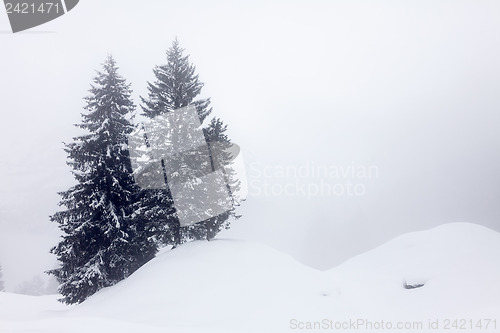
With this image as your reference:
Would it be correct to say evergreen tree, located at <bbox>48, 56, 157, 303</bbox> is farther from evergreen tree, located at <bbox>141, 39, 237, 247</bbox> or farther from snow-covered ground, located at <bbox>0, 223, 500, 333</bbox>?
snow-covered ground, located at <bbox>0, 223, 500, 333</bbox>

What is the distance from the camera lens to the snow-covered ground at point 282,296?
9930mm

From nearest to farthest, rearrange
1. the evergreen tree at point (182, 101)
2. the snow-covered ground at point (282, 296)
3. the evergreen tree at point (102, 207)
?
the snow-covered ground at point (282, 296) < the evergreen tree at point (102, 207) < the evergreen tree at point (182, 101)

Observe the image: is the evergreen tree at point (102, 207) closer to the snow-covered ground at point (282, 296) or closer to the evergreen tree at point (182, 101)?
the evergreen tree at point (182, 101)

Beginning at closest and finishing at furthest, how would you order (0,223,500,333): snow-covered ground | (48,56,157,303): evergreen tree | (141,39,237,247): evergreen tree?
(0,223,500,333): snow-covered ground, (48,56,157,303): evergreen tree, (141,39,237,247): evergreen tree

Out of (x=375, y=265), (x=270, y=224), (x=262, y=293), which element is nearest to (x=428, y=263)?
(x=375, y=265)

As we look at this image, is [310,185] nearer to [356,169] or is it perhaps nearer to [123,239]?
[356,169]

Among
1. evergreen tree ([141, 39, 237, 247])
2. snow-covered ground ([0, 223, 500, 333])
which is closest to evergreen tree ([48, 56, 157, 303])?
evergreen tree ([141, 39, 237, 247])

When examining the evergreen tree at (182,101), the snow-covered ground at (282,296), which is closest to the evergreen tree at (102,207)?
the evergreen tree at (182,101)

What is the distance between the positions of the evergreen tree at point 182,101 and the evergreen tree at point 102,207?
1636mm

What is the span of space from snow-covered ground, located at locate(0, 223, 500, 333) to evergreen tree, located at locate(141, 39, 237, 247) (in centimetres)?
171

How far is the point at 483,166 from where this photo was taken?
13475 centimetres

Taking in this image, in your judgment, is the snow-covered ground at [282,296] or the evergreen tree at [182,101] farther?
the evergreen tree at [182,101]

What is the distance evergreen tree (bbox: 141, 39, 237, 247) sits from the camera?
18839mm

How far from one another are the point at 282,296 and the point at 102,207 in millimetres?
11050
